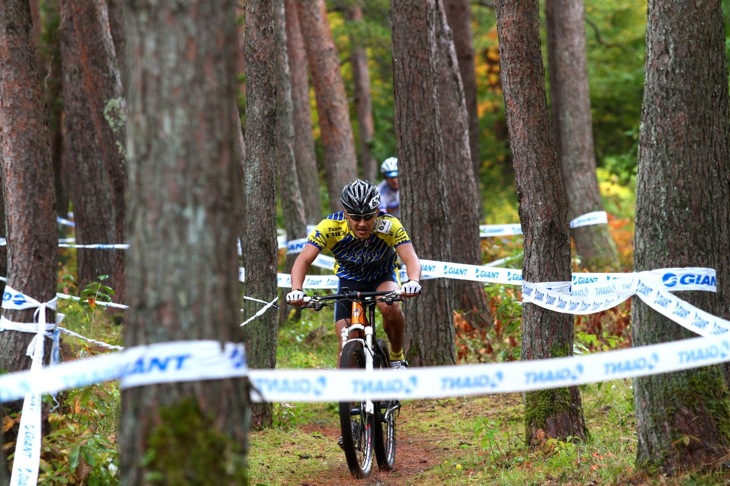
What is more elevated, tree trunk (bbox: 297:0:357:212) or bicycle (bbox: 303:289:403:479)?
tree trunk (bbox: 297:0:357:212)

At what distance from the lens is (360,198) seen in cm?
752

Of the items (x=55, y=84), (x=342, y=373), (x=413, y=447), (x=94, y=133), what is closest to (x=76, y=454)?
(x=342, y=373)

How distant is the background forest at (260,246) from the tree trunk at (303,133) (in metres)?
3.27

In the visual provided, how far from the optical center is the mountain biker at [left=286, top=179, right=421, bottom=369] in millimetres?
7613

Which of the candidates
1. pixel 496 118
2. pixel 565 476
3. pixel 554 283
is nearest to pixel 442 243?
pixel 554 283

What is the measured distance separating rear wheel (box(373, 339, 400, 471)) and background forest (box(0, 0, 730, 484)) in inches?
7.8

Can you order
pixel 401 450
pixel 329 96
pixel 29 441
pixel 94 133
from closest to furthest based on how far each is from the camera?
pixel 29 441
pixel 401 450
pixel 94 133
pixel 329 96

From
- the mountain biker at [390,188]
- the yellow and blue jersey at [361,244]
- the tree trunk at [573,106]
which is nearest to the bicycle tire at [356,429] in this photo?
the yellow and blue jersey at [361,244]

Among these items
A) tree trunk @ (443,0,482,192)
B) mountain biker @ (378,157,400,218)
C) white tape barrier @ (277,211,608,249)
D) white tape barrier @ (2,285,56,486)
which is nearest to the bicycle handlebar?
white tape barrier @ (2,285,56,486)

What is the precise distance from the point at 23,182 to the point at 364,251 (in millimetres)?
2776

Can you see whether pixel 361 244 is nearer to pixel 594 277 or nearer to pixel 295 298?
pixel 295 298

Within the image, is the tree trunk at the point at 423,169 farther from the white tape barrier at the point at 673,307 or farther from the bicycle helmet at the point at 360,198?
the white tape barrier at the point at 673,307

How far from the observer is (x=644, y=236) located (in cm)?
600

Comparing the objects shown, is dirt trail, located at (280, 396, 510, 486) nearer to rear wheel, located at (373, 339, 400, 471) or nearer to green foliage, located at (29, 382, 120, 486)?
rear wheel, located at (373, 339, 400, 471)
